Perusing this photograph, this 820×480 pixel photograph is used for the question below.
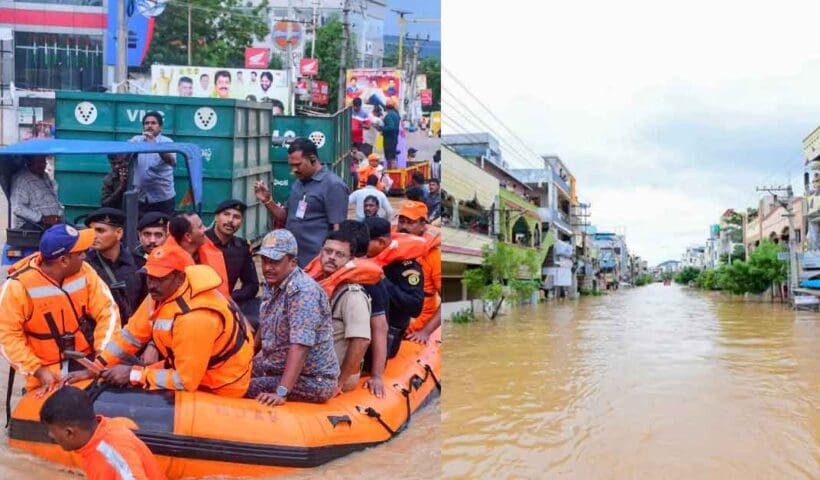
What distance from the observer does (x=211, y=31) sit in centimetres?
326

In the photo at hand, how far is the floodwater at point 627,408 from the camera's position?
674cm

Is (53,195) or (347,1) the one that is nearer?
(53,195)

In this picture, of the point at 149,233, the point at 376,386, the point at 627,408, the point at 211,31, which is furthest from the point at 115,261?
the point at 627,408

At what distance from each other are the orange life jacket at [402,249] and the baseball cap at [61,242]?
125 centimetres

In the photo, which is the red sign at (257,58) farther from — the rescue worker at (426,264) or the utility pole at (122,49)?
the rescue worker at (426,264)

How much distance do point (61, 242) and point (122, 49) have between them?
0.78m

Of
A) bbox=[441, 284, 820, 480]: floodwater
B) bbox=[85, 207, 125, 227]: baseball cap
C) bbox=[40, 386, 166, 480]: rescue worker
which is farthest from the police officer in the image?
bbox=[441, 284, 820, 480]: floodwater

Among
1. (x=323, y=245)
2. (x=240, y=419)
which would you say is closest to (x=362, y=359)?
(x=323, y=245)

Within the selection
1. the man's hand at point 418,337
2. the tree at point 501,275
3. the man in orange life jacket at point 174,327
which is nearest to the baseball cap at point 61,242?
the man in orange life jacket at point 174,327

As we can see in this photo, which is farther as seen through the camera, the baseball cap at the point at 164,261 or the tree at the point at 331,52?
A: the tree at the point at 331,52

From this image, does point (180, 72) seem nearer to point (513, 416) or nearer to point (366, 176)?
point (366, 176)

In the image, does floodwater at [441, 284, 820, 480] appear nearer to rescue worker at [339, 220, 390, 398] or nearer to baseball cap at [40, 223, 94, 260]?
rescue worker at [339, 220, 390, 398]

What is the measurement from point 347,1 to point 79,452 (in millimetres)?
1899

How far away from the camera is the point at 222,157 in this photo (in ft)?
9.89
